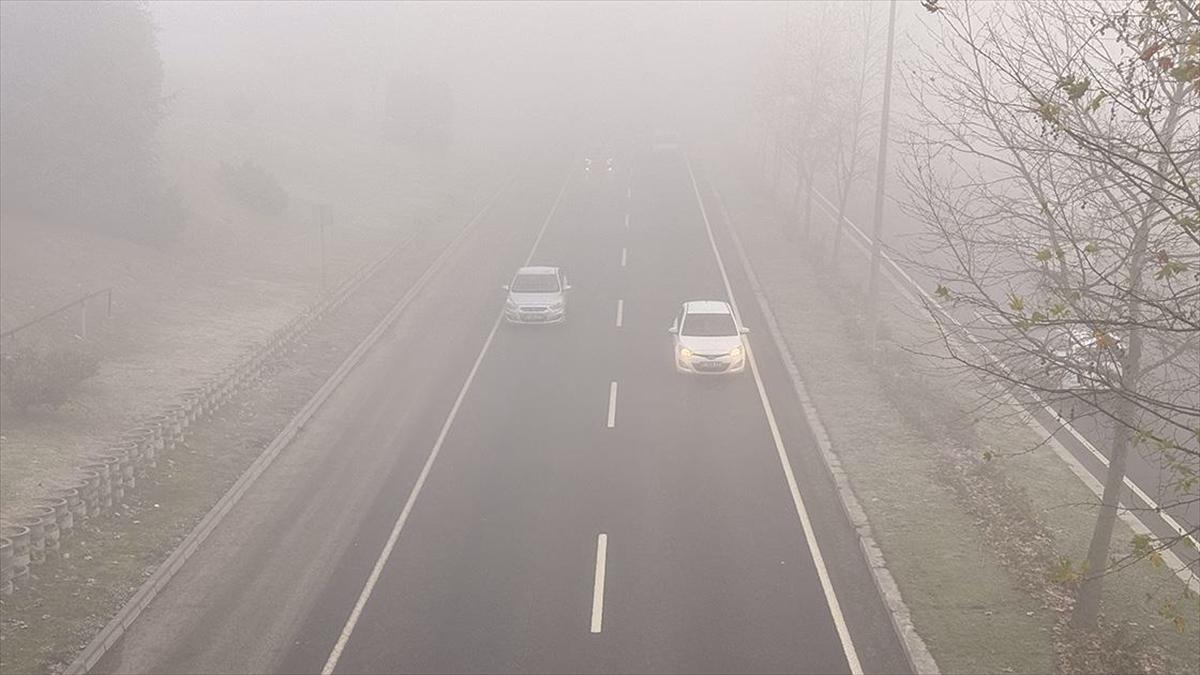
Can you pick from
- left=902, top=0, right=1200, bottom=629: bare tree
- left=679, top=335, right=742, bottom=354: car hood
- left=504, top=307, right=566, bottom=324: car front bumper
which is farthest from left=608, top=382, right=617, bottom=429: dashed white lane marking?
left=902, top=0, right=1200, bottom=629: bare tree

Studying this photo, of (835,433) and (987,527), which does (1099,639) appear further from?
(835,433)

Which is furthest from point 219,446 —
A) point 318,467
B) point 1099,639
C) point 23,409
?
point 1099,639

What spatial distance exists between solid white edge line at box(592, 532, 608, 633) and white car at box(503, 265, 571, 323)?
1440 centimetres

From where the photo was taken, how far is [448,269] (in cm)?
3831

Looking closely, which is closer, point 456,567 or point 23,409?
point 456,567

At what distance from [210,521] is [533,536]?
527 centimetres

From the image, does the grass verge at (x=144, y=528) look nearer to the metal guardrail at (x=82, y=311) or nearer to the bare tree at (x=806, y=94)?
the metal guardrail at (x=82, y=311)

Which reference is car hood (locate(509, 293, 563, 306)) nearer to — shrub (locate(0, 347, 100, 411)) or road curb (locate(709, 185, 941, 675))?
road curb (locate(709, 185, 941, 675))

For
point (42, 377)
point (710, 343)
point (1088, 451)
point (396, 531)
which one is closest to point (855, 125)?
point (710, 343)

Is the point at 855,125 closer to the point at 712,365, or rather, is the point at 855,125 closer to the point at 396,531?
the point at 712,365

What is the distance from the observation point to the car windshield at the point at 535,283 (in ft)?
102

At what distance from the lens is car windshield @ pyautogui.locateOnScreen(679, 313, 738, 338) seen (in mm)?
25672

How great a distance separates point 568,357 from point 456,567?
1227 centimetres

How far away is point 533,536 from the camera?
16.2m
